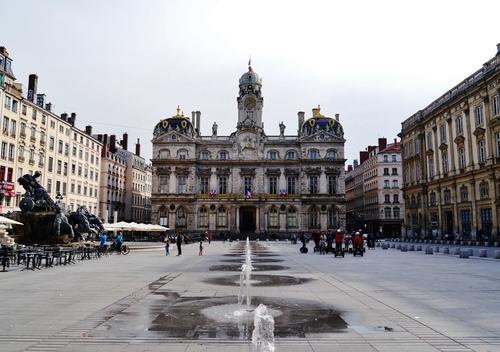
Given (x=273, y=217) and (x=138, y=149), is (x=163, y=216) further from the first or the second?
(x=138, y=149)

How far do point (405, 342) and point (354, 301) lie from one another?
13.5 feet

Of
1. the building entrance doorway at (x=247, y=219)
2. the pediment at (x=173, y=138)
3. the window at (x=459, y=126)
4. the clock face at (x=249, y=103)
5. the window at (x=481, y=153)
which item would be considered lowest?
the building entrance doorway at (x=247, y=219)

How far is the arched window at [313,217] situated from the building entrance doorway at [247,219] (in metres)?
10.2

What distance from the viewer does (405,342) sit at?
7367 mm

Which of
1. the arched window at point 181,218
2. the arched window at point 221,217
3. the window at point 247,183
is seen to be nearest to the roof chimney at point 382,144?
the window at point 247,183

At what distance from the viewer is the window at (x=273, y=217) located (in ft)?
244

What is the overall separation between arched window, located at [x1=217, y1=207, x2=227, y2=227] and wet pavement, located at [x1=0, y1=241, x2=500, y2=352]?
188 feet

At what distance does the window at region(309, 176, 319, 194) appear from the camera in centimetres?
7500

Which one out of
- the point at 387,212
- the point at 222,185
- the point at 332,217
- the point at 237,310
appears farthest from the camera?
the point at 387,212

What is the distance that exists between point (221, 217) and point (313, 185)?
17.5 meters

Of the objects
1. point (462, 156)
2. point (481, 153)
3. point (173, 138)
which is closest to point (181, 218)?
point (173, 138)

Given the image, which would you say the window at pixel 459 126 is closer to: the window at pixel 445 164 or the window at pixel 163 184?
the window at pixel 445 164

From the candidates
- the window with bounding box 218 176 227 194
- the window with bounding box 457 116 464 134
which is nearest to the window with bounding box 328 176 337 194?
the window with bounding box 218 176 227 194

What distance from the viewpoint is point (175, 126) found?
76.4 meters
